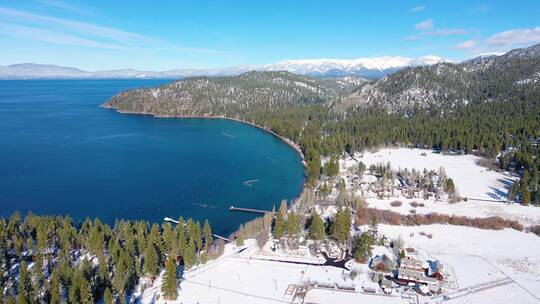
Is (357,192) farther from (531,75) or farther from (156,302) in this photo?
(531,75)

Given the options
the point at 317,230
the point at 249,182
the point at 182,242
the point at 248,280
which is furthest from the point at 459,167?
the point at 182,242

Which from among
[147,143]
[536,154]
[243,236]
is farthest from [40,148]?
[536,154]

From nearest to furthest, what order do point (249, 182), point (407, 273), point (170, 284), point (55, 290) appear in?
point (55, 290), point (170, 284), point (407, 273), point (249, 182)

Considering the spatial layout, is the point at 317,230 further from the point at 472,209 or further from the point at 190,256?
the point at 472,209

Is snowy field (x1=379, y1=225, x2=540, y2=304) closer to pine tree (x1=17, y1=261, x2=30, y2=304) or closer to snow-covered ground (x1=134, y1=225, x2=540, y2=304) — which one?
snow-covered ground (x1=134, y1=225, x2=540, y2=304)

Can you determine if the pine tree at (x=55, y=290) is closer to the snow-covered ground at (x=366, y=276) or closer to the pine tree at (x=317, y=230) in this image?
the snow-covered ground at (x=366, y=276)

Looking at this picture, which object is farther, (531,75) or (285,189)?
(531,75)
